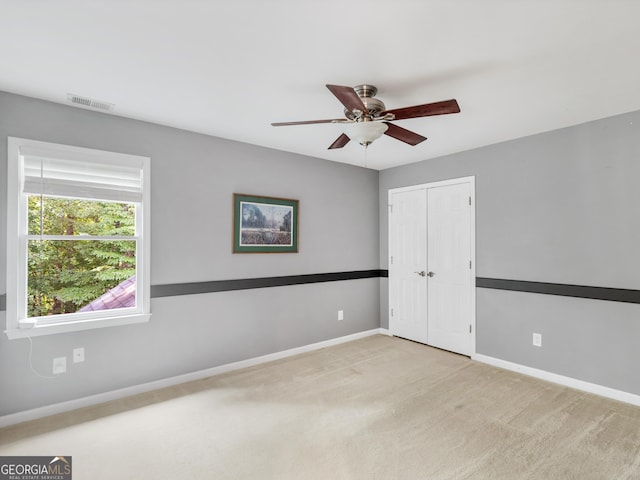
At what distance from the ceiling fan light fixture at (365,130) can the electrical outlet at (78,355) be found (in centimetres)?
277

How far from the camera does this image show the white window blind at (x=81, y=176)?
8.49ft

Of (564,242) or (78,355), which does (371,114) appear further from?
(78,355)

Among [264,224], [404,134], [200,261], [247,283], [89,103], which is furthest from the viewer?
[264,224]

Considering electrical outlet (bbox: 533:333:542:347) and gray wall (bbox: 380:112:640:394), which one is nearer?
gray wall (bbox: 380:112:640:394)

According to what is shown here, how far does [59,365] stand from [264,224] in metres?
2.21

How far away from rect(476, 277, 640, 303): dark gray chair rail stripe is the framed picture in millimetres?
2309

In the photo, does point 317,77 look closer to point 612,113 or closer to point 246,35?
point 246,35

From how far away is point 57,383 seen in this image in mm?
2654

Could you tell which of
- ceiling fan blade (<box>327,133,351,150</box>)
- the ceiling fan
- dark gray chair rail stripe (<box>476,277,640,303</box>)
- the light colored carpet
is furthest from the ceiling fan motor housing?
dark gray chair rail stripe (<box>476,277,640,303</box>)

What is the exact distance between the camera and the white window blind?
2.59 m

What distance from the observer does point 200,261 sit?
3.38 m

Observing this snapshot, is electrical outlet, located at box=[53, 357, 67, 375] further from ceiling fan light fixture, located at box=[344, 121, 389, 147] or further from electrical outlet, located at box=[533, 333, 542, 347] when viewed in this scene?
electrical outlet, located at box=[533, 333, 542, 347]

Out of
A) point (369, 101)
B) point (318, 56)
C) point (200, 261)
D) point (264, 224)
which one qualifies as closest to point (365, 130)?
point (369, 101)

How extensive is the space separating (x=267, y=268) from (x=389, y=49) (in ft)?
8.59
